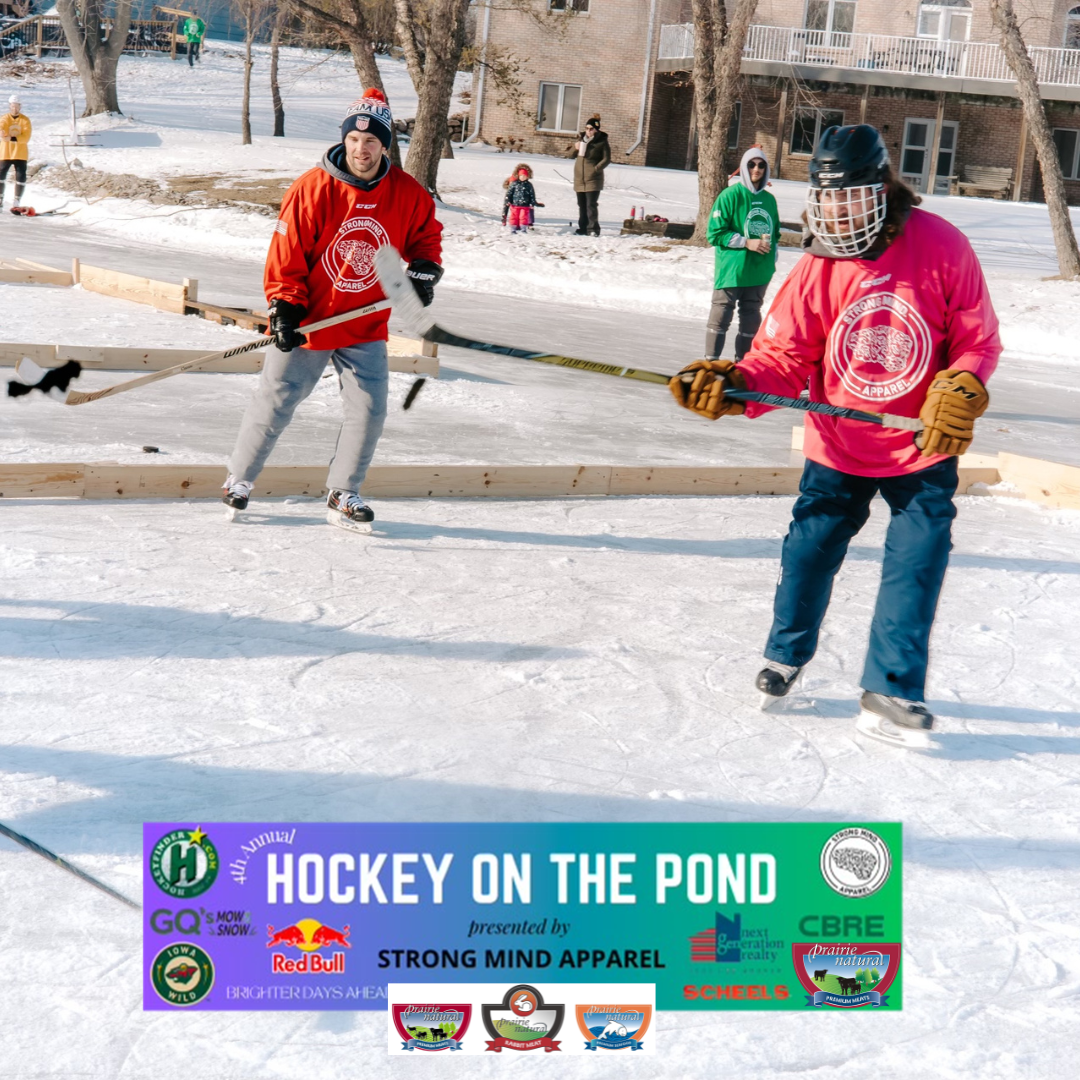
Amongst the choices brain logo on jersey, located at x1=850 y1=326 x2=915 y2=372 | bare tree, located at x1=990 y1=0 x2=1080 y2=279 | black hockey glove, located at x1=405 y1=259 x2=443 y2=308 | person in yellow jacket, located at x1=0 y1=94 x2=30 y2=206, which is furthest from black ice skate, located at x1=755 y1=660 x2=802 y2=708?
person in yellow jacket, located at x1=0 y1=94 x2=30 y2=206

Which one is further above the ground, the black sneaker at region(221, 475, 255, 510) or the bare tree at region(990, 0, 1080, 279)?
the bare tree at region(990, 0, 1080, 279)

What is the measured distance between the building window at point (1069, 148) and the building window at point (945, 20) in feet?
10.9

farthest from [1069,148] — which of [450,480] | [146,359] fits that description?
[450,480]

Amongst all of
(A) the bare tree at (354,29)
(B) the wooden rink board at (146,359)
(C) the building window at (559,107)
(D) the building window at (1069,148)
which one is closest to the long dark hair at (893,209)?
(B) the wooden rink board at (146,359)

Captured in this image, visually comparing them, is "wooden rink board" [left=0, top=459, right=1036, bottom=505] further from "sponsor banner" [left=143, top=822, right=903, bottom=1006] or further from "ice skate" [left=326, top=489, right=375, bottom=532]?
"sponsor banner" [left=143, top=822, right=903, bottom=1006]

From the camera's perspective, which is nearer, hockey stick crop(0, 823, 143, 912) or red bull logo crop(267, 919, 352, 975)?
red bull logo crop(267, 919, 352, 975)

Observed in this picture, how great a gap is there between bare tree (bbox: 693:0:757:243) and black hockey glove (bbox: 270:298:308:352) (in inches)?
505

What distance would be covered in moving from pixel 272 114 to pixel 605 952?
3628 centimetres

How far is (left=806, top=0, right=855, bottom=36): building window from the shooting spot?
31453mm

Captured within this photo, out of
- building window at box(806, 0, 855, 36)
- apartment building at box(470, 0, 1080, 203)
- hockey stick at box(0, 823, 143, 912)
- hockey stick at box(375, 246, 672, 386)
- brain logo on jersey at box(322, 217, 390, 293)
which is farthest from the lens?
building window at box(806, 0, 855, 36)

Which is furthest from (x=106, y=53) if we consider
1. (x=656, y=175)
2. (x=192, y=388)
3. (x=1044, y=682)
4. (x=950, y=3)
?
(x=1044, y=682)

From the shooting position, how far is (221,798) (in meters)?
2.83

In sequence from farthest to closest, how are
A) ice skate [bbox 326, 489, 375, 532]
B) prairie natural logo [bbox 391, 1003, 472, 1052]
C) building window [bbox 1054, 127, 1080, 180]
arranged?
building window [bbox 1054, 127, 1080, 180], ice skate [bbox 326, 489, 375, 532], prairie natural logo [bbox 391, 1003, 472, 1052]

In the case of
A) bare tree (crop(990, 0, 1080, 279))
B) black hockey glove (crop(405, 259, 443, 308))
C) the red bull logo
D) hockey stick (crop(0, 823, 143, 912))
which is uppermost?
bare tree (crop(990, 0, 1080, 279))
